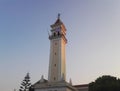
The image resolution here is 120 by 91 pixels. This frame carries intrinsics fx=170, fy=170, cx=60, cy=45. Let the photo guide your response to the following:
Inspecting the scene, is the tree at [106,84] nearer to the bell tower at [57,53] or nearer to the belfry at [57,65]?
the belfry at [57,65]

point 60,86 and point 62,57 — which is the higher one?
point 62,57

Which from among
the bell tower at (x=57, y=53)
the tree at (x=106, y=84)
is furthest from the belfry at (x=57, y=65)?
the tree at (x=106, y=84)

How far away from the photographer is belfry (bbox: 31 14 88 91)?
1389 inches

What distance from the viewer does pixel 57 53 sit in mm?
39625

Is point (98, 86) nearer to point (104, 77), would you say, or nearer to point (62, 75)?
point (104, 77)

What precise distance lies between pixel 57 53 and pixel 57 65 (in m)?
2.95

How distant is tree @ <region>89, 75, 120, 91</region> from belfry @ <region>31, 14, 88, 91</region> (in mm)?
6178

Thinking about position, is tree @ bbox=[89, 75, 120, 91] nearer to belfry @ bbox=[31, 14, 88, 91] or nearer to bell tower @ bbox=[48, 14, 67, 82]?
belfry @ bbox=[31, 14, 88, 91]

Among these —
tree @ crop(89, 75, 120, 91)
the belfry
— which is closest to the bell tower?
the belfry

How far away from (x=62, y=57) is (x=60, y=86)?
7538 millimetres

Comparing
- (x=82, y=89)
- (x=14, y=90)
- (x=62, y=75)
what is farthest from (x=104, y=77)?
(x=14, y=90)

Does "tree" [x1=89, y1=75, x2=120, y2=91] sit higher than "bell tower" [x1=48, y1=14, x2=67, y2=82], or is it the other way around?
"bell tower" [x1=48, y1=14, x2=67, y2=82]

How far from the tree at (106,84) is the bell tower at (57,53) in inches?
296

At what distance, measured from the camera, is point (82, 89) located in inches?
1706
